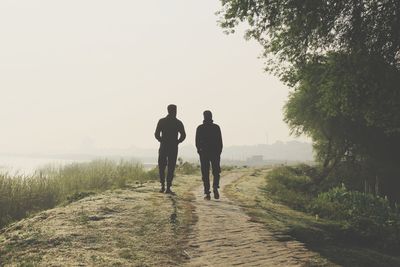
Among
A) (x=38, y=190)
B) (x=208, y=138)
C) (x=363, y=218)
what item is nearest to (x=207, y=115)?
(x=208, y=138)

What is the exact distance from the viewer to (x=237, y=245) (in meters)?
6.87

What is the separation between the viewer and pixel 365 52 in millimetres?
14250

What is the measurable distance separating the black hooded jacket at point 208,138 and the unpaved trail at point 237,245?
2.76m

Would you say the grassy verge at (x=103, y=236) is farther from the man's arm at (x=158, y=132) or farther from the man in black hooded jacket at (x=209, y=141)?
the man's arm at (x=158, y=132)

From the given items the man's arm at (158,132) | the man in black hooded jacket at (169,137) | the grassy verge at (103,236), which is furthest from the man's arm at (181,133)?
the grassy verge at (103,236)

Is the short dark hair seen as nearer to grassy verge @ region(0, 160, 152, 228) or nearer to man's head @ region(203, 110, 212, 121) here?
man's head @ region(203, 110, 212, 121)

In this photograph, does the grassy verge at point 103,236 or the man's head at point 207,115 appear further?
the man's head at point 207,115

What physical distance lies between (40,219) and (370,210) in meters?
13.1

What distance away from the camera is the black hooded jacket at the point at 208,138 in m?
11.8

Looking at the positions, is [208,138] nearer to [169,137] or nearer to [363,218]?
[169,137]

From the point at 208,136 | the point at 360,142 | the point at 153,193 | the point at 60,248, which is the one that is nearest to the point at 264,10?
the point at 208,136

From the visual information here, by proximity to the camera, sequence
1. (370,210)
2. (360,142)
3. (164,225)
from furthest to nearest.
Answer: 1. (360,142)
2. (370,210)
3. (164,225)

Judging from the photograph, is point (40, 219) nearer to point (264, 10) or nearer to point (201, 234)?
point (201, 234)

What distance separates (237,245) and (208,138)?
207 inches
